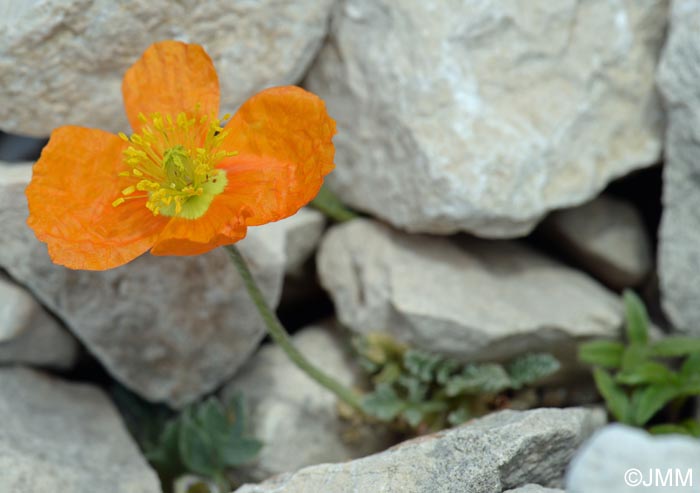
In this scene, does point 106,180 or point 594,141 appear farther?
point 594,141

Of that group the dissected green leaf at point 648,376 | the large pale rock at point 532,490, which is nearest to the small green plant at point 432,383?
the dissected green leaf at point 648,376

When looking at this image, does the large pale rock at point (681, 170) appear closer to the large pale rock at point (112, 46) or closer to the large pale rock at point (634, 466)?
the large pale rock at point (112, 46)

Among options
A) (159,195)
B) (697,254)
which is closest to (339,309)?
(159,195)

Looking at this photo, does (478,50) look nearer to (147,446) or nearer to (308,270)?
(308,270)

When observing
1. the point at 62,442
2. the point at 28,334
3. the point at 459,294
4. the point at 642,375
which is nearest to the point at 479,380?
the point at 459,294

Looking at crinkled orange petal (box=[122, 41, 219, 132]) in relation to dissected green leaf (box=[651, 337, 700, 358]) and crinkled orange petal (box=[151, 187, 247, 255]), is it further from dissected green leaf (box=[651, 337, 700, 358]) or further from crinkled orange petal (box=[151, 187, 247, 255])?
dissected green leaf (box=[651, 337, 700, 358])

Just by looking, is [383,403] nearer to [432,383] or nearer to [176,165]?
[432,383]
